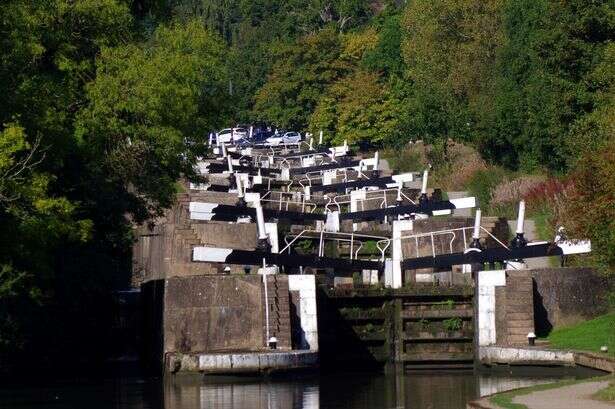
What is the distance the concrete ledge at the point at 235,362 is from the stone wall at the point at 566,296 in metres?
5.80

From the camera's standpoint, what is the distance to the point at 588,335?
39781 mm

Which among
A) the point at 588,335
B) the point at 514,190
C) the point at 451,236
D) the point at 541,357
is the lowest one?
the point at 541,357

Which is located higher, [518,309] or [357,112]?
[357,112]

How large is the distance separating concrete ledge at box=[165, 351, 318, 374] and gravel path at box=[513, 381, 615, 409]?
35.9 ft

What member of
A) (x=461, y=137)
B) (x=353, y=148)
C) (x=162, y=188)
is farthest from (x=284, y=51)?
(x=162, y=188)

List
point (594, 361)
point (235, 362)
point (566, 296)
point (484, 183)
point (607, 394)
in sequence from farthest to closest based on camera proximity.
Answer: point (484, 183), point (566, 296), point (235, 362), point (594, 361), point (607, 394)

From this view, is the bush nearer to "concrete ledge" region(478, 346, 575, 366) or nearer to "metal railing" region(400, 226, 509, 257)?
"metal railing" region(400, 226, 509, 257)

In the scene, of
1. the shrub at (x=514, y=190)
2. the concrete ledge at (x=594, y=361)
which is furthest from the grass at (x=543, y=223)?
the concrete ledge at (x=594, y=361)

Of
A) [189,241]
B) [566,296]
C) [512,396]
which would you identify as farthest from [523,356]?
[189,241]

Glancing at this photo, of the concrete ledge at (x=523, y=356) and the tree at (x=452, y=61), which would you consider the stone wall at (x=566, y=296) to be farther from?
the tree at (x=452, y=61)

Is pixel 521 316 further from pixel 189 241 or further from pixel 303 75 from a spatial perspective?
pixel 303 75

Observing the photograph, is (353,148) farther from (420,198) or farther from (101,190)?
(101,190)

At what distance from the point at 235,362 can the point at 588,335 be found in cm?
740

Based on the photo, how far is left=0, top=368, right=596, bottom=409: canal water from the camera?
34656mm
